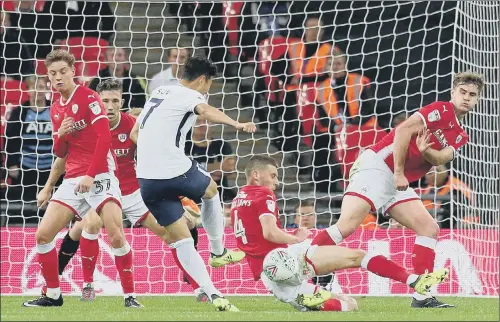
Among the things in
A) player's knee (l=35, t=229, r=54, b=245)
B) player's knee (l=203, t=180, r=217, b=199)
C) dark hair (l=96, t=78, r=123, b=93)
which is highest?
dark hair (l=96, t=78, r=123, b=93)

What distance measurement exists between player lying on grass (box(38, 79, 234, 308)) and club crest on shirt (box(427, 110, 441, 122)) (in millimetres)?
2506

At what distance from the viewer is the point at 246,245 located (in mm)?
8695

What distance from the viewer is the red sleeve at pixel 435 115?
841cm

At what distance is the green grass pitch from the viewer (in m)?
7.30

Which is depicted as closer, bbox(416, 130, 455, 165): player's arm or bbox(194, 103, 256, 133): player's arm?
bbox(194, 103, 256, 133): player's arm

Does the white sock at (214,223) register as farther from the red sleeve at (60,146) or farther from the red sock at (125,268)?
the red sleeve at (60,146)

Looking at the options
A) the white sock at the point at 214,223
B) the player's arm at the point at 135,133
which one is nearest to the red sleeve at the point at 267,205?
the white sock at the point at 214,223

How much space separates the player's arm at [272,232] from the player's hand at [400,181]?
2.87 feet

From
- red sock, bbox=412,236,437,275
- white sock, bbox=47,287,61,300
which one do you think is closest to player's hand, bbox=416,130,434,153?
red sock, bbox=412,236,437,275

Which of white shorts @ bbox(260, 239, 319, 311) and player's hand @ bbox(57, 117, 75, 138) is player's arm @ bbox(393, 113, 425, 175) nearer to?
white shorts @ bbox(260, 239, 319, 311)

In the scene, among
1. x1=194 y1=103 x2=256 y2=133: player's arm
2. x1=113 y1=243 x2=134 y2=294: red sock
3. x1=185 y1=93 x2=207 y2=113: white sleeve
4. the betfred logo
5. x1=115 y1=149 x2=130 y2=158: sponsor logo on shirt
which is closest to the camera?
x1=194 y1=103 x2=256 y2=133: player's arm

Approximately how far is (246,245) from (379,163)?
122 cm

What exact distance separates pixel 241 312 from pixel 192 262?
527mm

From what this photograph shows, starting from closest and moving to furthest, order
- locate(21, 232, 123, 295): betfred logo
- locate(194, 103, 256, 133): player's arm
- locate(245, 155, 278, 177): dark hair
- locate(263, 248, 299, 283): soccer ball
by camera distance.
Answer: locate(194, 103, 256, 133): player's arm → locate(263, 248, 299, 283): soccer ball → locate(245, 155, 278, 177): dark hair → locate(21, 232, 123, 295): betfred logo
